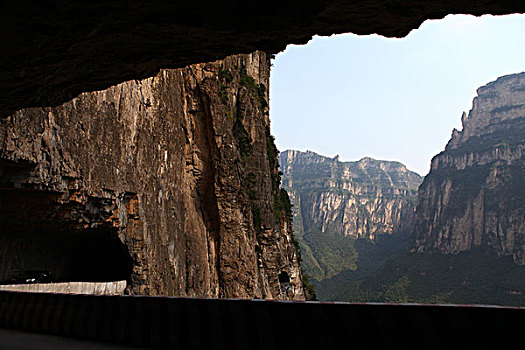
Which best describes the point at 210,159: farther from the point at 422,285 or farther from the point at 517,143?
the point at 517,143

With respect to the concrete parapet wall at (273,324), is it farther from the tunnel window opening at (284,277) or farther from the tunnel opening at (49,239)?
the tunnel window opening at (284,277)

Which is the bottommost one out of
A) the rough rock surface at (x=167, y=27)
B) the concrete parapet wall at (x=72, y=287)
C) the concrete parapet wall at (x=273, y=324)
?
the concrete parapet wall at (x=72, y=287)

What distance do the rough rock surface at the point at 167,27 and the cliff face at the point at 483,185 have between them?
158 metres

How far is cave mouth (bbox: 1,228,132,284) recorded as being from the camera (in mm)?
12938

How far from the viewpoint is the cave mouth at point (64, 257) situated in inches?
509

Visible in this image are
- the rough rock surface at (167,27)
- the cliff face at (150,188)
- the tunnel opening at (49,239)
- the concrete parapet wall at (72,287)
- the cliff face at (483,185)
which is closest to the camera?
the rough rock surface at (167,27)

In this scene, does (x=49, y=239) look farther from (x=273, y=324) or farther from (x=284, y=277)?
(x=284, y=277)

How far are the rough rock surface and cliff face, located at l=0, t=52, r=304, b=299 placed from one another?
17.2 feet

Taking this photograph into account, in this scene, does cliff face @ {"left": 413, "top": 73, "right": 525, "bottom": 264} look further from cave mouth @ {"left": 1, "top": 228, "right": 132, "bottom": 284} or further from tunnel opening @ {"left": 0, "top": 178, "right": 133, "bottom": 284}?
tunnel opening @ {"left": 0, "top": 178, "right": 133, "bottom": 284}

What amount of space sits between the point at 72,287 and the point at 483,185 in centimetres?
18119

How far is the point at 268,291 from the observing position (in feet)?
104

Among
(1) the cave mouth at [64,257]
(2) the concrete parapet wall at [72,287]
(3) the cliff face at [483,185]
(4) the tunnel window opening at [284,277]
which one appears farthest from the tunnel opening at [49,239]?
(3) the cliff face at [483,185]

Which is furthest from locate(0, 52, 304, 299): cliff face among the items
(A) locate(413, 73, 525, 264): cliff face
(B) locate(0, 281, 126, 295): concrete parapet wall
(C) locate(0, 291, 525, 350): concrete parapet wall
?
(A) locate(413, 73, 525, 264): cliff face

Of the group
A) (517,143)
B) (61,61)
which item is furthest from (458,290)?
(61,61)
